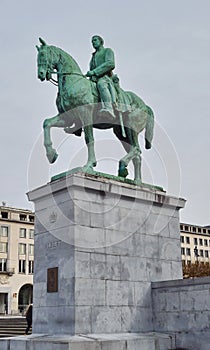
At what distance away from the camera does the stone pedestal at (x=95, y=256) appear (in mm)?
12914

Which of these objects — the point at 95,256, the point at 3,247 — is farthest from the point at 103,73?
the point at 3,247

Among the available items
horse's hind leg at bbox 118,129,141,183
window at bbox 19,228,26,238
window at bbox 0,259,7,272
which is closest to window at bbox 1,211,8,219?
window at bbox 19,228,26,238

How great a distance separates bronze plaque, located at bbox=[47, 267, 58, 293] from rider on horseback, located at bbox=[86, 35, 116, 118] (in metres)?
5.33

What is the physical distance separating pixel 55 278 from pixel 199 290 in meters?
4.18

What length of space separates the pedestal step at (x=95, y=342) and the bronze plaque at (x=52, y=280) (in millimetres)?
1285

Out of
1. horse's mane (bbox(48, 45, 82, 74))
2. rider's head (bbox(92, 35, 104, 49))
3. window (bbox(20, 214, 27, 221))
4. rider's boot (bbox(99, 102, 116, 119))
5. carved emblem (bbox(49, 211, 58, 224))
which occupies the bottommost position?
carved emblem (bbox(49, 211, 58, 224))

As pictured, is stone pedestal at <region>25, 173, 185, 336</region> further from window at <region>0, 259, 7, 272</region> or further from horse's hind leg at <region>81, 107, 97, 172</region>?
window at <region>0, 259, 7, 272</region>

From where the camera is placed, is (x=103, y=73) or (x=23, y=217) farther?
(x=23, y=217)

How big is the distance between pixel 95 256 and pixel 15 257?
258 feet

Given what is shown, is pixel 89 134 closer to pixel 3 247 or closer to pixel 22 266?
pixel 3 247

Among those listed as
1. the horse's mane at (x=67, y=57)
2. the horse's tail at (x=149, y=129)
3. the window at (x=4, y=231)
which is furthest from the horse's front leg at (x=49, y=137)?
the window at (x=4, y=231)

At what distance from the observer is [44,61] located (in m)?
15.2

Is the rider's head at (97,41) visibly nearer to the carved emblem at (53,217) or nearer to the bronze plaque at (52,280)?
the carved emblem at (53,217)

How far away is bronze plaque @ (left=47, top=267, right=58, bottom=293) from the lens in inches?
523
